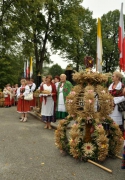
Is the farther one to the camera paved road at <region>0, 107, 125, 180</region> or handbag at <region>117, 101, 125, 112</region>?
handbag at <region>117, 101, 125, 112</region>

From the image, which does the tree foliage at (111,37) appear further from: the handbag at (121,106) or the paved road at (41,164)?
the paved road at (41,164)

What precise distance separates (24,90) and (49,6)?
1621 centimetres

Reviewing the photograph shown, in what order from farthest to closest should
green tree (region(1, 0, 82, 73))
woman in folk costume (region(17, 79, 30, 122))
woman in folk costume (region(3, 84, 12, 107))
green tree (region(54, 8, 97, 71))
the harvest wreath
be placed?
1. green tree (region(54, 8, 97, 71))
2. green tree (region(1, 0, 82, 73))
3. woman in folk costume (region(3, 84, 12, 107))
4. woman in folk costume (region(17, 79, 30, 122))
5. the harvest wreath

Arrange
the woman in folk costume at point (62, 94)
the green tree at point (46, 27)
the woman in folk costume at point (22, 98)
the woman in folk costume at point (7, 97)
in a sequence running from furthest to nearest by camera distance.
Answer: the green tree at point (46, 27)
the woman in folk costume at point (7, 97)
the woman in folk costume at point (22, 98)
the woman in folk costume at point (62, 94)

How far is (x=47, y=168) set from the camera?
4.31m

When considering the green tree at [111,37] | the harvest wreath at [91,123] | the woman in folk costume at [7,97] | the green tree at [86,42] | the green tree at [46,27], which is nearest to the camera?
the harvest wreath at [91,123]

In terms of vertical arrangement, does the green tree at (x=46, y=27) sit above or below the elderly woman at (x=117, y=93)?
above

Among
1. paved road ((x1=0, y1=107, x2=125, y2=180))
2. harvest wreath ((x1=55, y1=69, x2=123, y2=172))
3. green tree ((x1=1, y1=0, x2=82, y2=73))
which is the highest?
green tree ((x1=1, y1=0, x2=82, y2=73))

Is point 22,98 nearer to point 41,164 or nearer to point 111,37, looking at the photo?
point 41,164

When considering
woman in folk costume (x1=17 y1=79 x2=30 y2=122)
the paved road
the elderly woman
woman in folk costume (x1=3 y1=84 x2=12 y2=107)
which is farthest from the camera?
woman in folk costume (x1=3 y1=84 x2=12 y2=107)

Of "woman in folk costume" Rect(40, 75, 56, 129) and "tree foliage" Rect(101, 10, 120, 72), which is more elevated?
"tree foliage" Rect(101, 10, 120, 72)

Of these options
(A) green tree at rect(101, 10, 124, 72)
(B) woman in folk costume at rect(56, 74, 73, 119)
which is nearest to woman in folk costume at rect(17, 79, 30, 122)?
(B) woman in folk costume at rect(56, 74, 73, 119)

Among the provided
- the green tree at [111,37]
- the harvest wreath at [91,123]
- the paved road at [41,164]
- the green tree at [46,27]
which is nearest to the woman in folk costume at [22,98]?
the paved road at [41,164]

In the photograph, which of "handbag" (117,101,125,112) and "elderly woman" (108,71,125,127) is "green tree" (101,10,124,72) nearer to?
"elderly woman" (108,71,125,127)
